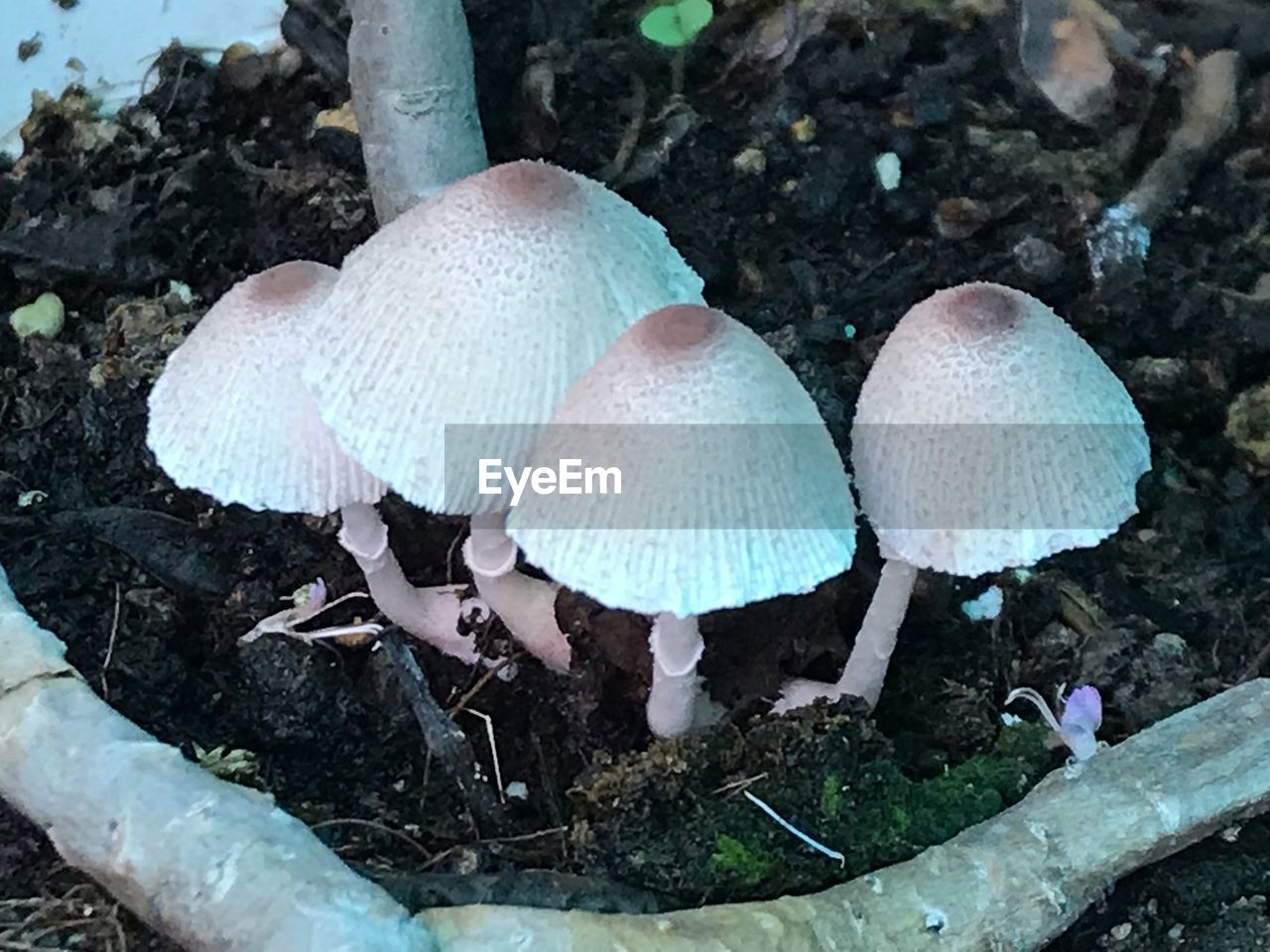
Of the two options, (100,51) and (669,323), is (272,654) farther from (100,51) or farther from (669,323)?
(100,51)

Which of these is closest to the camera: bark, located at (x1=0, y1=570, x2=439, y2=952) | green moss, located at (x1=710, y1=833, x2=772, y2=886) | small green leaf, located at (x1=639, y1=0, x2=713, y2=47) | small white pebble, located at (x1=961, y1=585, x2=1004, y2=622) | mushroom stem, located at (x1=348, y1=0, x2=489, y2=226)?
bark, located at (x1=0, y1=570, x2=439, y2=952)

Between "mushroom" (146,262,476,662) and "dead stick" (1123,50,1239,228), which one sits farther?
"dead stick" (1123,50,1239,228)

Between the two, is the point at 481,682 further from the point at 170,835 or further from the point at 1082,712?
the point at 1082,712

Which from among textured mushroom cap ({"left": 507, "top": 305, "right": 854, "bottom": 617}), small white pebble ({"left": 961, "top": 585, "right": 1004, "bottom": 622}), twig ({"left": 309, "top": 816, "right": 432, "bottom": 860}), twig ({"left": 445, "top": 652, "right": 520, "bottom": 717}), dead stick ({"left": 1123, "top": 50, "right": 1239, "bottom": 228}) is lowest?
small white pebble ({"left": 961, "top": 585, "right": 1004, "bottom": 622})

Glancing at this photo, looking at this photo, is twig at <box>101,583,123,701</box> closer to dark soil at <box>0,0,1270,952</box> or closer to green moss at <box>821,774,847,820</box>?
dark soil at <box>0,0,1270,952</box>

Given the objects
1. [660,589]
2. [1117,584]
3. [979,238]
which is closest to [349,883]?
[660,589]

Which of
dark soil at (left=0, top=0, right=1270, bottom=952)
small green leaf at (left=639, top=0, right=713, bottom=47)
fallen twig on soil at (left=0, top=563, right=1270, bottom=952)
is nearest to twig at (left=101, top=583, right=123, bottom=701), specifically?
dark soil at (left=0, top=0, right=1270, bottom=952)
